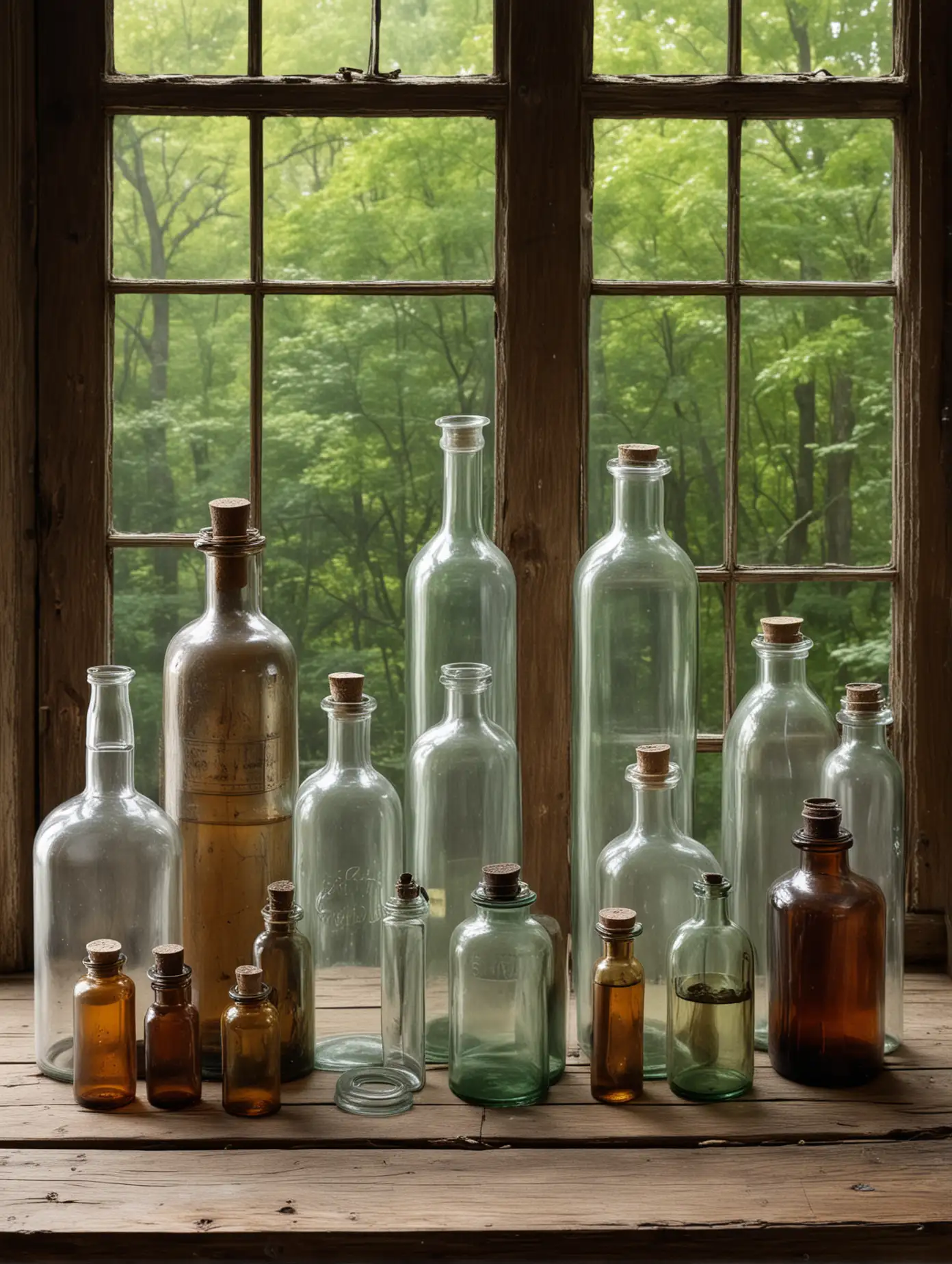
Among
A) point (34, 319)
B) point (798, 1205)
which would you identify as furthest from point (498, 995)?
point (34, 319)

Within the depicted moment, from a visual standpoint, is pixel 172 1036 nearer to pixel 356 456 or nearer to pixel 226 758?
pixel 226 758

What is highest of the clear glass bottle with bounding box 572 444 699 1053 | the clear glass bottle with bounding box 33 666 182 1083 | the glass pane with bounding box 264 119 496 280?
the glass pane with bounding box 264 119 496 280

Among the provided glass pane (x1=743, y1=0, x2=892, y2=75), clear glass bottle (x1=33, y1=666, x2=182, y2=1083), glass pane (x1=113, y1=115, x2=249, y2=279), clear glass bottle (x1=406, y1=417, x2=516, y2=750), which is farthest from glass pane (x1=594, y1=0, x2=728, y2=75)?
glass pane (x1=113, y1=115, x2=249, y2=279)

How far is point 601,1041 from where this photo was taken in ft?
4.67

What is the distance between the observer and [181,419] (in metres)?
5.05

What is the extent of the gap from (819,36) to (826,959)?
1.98 metres

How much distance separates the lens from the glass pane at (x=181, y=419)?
16.4 ft

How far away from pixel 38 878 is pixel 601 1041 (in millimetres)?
601

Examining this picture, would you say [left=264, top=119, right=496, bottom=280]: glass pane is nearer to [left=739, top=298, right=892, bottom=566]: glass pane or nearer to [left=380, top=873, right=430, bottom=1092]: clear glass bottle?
[left=739, top=298, right=892, bottom=566]: glass pane

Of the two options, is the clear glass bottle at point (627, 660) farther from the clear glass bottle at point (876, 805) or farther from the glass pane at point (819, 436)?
the glass pane at point (819, 436)

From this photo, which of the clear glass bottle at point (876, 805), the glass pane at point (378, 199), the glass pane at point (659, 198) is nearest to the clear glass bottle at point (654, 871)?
the clear glass bottle at point (876, 805)

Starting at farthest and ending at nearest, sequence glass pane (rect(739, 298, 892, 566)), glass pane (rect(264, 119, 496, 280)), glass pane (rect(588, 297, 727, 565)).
Result: glass pane (rect(264, 119, 496, 280)), glass pane (rect(588, 297, 727, 565)), glass pane (rect(739, 298, 892, 566))

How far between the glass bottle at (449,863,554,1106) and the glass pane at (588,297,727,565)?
3.23m

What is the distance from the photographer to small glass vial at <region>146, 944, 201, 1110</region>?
4.52 feet
